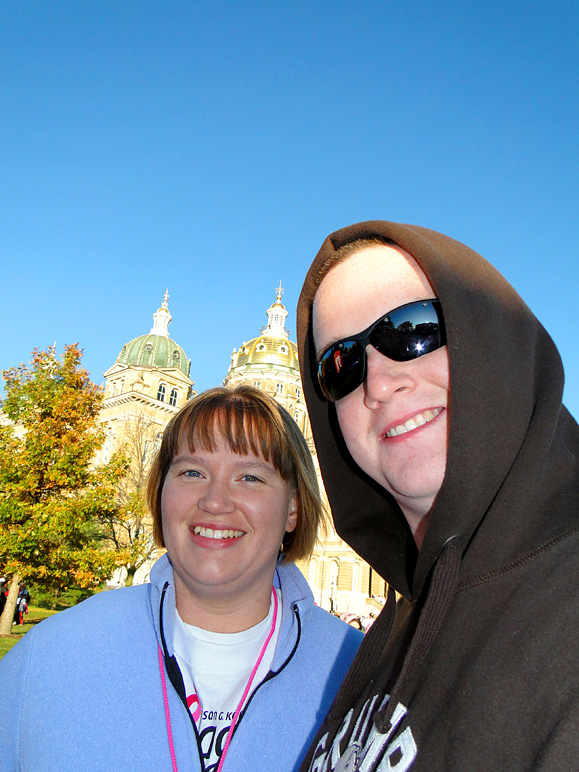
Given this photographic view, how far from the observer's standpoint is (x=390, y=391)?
68.3 inches

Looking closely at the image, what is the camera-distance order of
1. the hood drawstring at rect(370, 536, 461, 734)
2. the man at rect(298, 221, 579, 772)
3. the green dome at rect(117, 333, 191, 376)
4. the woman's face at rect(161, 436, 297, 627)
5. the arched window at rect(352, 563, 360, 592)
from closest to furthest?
the man at rect(298, 221, 579, 772) → the hood drawstring at rect(370, 536, 461, 734) → the woman's face at rect(161, 436, 297, 627) → the arched window at rect(352, 563, 360, 592) → the green dome at rect(117, 333, 191, 376)

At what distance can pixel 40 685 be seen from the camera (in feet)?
7.62

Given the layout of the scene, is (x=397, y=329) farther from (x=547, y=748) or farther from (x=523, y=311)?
(x=547, y=748)

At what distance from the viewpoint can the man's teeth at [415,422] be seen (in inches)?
64.6

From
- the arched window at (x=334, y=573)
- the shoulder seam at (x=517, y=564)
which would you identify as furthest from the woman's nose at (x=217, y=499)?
the arched window at (x=334, y=573)

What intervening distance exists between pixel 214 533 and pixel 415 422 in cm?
143

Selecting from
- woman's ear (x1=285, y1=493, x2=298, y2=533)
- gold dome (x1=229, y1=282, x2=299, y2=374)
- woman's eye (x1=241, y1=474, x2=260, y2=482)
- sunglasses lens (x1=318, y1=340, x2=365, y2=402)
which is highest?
gold dome (x1=229, y1=282, x2=299, y2=374)

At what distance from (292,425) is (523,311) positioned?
1873 mm

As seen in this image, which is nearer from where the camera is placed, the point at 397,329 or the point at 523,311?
the point at 523,311

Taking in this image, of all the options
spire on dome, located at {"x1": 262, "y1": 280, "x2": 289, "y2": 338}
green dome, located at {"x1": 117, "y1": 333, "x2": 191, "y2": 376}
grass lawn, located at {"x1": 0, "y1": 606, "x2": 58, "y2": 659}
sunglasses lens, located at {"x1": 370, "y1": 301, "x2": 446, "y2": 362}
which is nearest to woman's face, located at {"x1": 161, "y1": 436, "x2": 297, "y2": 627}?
sunglasses lens, located at {"x1": 370, "y1": 301, "x2": 446, "y2": 362}

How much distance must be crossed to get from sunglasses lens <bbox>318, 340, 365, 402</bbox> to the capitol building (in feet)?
100

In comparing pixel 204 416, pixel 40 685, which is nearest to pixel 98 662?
pixel 40 685

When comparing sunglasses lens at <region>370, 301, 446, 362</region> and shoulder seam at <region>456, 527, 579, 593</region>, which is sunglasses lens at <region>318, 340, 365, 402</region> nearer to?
sunglasses lens at <region>370, 301, 446, 362</region>

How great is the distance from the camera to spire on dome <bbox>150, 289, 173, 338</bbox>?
55438 mm
